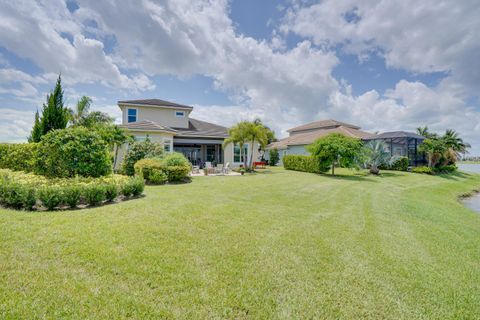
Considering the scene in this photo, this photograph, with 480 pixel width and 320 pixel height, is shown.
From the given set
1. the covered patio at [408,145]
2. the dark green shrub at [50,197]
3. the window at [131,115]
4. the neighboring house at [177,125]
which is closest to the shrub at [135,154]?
the neighboring house at [177,125]

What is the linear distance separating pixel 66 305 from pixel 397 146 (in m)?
33.8

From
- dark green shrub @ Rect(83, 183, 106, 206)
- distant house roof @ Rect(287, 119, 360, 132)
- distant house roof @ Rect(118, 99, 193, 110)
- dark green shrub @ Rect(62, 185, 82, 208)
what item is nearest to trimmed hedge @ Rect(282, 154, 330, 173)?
distant house roof @ Rect(118, 99, 193, 110)

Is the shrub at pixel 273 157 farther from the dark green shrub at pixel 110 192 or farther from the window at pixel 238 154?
the dark green shrub at pixel 110 192

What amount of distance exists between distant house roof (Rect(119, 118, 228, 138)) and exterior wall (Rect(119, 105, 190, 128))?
3.05 ft

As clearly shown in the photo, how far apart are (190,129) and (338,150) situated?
16589 mm

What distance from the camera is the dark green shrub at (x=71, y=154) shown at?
932 centimetres

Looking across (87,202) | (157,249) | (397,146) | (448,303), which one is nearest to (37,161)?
(87,202)

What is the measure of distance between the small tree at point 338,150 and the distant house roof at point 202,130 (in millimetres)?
10681

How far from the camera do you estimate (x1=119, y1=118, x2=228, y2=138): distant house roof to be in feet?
66.0

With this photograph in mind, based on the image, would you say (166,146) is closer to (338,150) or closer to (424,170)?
(338,150)

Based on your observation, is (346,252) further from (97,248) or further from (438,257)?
(97,248)

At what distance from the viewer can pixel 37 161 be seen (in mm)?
9875

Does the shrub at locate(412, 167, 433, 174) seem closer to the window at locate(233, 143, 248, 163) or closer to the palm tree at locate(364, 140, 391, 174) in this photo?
the palm tree at locate(364, 140, 391, 174)

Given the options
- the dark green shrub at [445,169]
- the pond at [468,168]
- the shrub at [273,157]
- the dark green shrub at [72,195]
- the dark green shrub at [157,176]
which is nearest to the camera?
the dark green shrub at [72,195]
